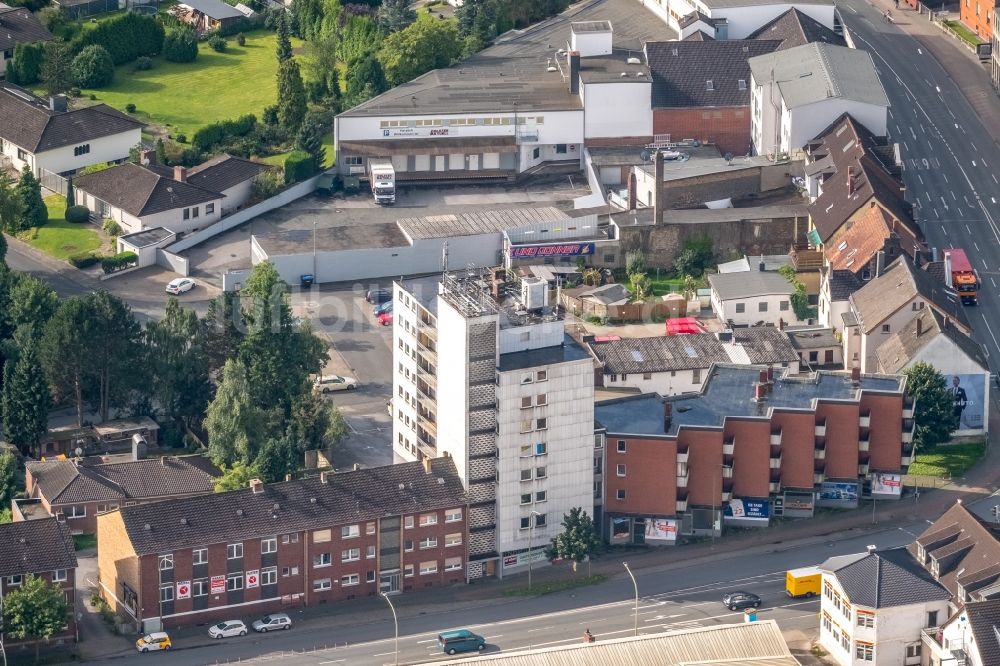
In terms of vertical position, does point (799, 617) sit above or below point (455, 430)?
below

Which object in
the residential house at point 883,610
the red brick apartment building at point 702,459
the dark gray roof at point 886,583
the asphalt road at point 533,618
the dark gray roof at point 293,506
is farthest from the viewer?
the red brick apartment building at point 702,459

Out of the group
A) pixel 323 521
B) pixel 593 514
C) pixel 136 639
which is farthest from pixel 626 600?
pixel 136 639

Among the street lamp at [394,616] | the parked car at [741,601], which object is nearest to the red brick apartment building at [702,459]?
the parked car at [741,601]

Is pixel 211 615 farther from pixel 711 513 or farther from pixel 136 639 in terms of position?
pixel 711 513

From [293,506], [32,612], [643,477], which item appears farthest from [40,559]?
[643,477]

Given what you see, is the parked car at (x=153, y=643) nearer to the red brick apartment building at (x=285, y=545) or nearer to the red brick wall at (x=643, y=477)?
the red brick apartment building at (x=285, y=545)

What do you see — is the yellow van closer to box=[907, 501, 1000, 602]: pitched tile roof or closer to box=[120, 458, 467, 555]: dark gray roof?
box=[907, 501, 1000, 602]: pitched tile roof

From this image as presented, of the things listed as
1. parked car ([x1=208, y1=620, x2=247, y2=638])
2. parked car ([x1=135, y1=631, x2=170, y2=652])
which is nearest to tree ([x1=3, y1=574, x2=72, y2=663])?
parked car ([x1=135, y1=631, x2=170, y2=652])
